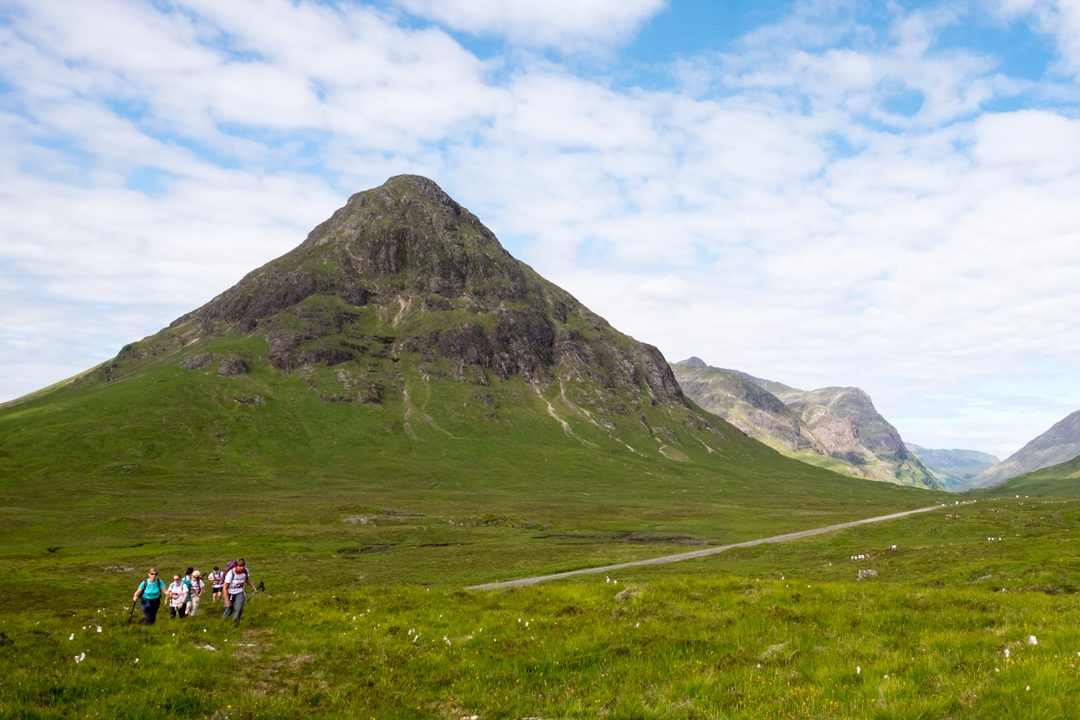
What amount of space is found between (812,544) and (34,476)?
642ft

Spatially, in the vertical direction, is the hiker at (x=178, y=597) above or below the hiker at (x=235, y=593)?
below

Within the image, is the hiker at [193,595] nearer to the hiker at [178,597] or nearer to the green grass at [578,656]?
the hiker at [178,597]

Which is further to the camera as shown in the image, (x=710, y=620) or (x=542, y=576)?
(x=542, y=576)

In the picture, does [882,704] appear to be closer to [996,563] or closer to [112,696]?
[112,696]

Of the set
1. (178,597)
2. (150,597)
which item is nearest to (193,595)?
(178,597)

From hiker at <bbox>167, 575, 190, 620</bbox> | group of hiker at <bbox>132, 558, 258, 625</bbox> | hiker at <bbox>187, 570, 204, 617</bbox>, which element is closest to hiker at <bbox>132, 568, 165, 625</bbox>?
group of hiker at <bbox>132, 558, 258, 625</bbox>

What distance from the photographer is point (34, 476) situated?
16762 cm

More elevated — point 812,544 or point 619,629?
point 619,629

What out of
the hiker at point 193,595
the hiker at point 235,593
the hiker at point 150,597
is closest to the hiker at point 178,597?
the hiker at point 193,595

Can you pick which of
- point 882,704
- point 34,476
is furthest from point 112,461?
point 882,704

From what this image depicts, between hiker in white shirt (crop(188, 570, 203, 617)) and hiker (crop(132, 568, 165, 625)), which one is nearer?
hiker (crop(132, 568, 165, 625))

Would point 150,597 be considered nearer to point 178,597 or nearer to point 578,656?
point 178,597

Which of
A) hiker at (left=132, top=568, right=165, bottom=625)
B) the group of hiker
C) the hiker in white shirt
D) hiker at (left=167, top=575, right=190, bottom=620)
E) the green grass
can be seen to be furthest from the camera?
the hiker in white shirt

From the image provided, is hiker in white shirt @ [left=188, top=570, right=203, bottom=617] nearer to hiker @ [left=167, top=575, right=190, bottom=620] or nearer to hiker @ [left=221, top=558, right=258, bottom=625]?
hiker @ [left=167, top=575, right=190, bottom=620]
